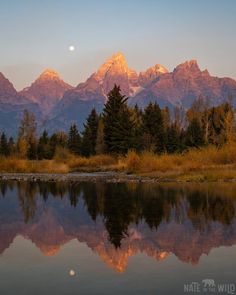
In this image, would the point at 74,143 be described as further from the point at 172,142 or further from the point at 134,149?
the point at 134,149

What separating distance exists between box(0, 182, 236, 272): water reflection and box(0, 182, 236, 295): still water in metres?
0.03

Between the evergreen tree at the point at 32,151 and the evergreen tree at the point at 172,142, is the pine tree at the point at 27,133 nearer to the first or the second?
the evergreen tree at the point at 32,151

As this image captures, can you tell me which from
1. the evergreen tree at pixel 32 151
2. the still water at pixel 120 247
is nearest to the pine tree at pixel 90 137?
the evergreen tree at pixel 32 151

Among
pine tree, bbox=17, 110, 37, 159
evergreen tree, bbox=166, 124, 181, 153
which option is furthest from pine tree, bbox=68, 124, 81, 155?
evergreen tree, bbox=166, 124, 181, 153

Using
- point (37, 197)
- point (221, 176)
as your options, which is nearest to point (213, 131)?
point (221, 176)

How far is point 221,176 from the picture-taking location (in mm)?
33812

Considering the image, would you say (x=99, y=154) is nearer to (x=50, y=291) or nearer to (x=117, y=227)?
(x=117, y=227)

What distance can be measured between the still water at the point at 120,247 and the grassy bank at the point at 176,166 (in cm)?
1416

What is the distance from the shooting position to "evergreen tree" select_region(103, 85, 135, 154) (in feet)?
200

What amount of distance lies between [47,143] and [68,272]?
8864 cm

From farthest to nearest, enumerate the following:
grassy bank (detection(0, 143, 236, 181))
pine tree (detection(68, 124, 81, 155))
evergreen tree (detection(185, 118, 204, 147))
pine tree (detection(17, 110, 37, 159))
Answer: pine tree (detection(17, 110, 37, 159)), pine tree (detection(68, 124, 81, 155)), evergreen tree (detection(185, 118, 204, 147)), grassy bank (detection(0, 143, 236, 181))

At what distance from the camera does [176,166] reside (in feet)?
136

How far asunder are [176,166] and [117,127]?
71.0ft

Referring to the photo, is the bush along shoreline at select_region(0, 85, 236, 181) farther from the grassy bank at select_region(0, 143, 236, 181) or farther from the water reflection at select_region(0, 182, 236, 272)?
the water reflection at select_region(0, 182, 236, 272)
